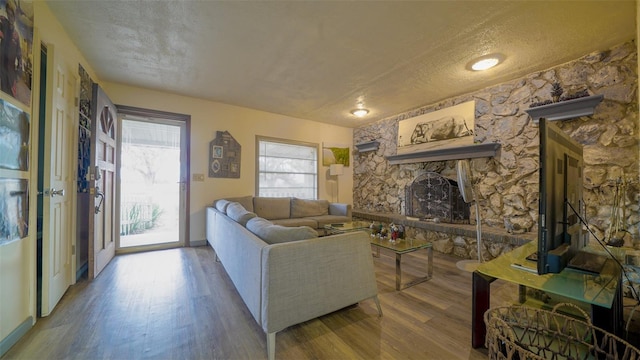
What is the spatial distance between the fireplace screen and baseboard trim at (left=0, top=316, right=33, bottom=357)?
172 inches

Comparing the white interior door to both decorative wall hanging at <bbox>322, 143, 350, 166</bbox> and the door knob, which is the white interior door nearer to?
the door knob

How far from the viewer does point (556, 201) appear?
102cm

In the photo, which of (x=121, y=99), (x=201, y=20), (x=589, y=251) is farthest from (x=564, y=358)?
(x=121, y=99)

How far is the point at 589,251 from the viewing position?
157 cm

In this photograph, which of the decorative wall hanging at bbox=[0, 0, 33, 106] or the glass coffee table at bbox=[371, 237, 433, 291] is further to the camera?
the glass coffee table at bbox=[371, 237, 433, 291]

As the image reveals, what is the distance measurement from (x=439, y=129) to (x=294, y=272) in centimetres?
335

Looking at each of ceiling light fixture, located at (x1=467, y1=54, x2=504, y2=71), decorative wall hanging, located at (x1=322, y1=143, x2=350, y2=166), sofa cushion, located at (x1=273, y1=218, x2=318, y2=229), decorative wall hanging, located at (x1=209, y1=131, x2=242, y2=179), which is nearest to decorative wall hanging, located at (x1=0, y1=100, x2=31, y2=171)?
decorative wall hanging, located at (x1=209, y1=131, x2=242, y2=179)

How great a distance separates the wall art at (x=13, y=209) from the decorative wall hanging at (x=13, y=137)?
0.35 ft

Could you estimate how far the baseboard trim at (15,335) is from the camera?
1384 millimetres

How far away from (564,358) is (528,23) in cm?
237

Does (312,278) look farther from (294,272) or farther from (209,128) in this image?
(209,128)

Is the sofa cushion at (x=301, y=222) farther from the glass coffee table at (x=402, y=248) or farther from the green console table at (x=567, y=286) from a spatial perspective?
the green console table at (x=567, y=286)

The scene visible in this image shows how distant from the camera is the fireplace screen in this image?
3.53 m

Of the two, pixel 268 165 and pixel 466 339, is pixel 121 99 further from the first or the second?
pixel 466 339
